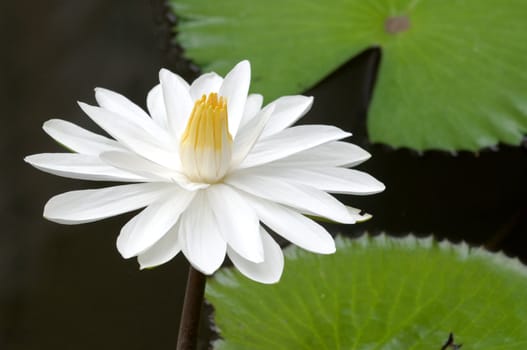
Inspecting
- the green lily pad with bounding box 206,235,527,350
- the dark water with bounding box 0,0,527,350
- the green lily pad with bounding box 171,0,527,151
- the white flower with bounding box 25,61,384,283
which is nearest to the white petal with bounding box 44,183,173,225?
the white flower with bounding box 25,61,384,283

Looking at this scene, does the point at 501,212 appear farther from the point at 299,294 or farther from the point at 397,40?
the point at 299,294

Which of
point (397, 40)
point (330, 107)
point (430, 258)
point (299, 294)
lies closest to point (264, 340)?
point (299, 294)

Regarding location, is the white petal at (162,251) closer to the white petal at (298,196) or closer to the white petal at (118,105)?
the white petal at (298,196)

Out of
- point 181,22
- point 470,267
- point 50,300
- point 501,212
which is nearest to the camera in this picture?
point 470,267

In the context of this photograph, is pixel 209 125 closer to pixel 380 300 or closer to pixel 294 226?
pixel 294 226

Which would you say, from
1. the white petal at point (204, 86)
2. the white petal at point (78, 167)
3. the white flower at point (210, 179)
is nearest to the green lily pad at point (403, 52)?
the white petal at point (204, 86)

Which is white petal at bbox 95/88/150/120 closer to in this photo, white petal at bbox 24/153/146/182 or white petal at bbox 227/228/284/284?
white petal at bbox 24/153/146/182
